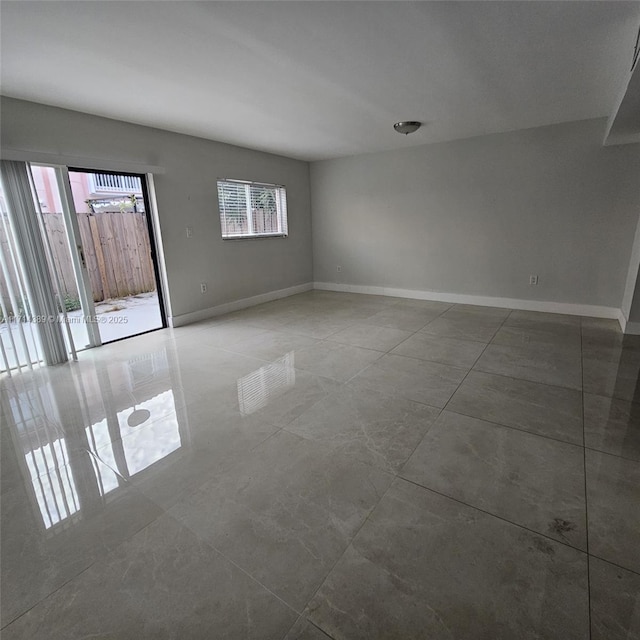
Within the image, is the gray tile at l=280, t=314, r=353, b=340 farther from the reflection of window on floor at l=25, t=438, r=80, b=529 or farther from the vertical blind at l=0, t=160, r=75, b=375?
the reflection of window on floor at l=25, t=438, r=80, b=529

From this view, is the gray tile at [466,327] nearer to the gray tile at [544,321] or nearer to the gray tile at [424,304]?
the gray tile at [544,321]

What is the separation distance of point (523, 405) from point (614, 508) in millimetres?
894

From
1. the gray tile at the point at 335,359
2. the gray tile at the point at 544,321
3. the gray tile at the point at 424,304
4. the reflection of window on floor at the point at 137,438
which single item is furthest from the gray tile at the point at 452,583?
the gray tile at the point at 424,304

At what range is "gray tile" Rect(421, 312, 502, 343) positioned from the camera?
3.80 m

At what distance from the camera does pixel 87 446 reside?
2072 mm

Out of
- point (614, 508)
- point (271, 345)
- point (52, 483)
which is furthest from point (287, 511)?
point (271, 345)

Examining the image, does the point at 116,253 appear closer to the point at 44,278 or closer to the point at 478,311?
the point at 44,278

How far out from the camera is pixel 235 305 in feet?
17.4

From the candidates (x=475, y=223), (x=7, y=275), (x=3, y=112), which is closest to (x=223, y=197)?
(x=3, y=112)

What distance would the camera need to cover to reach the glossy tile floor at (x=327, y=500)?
113 centimetres

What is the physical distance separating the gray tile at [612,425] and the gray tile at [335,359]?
1603mm

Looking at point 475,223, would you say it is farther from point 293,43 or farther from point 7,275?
point 7,275

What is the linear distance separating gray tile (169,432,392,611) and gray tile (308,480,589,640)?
0.09 m

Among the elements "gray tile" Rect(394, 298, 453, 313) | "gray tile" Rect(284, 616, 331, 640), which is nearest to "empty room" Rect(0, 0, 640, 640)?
"gray tile" Rect(284, 616, 331, 640)
